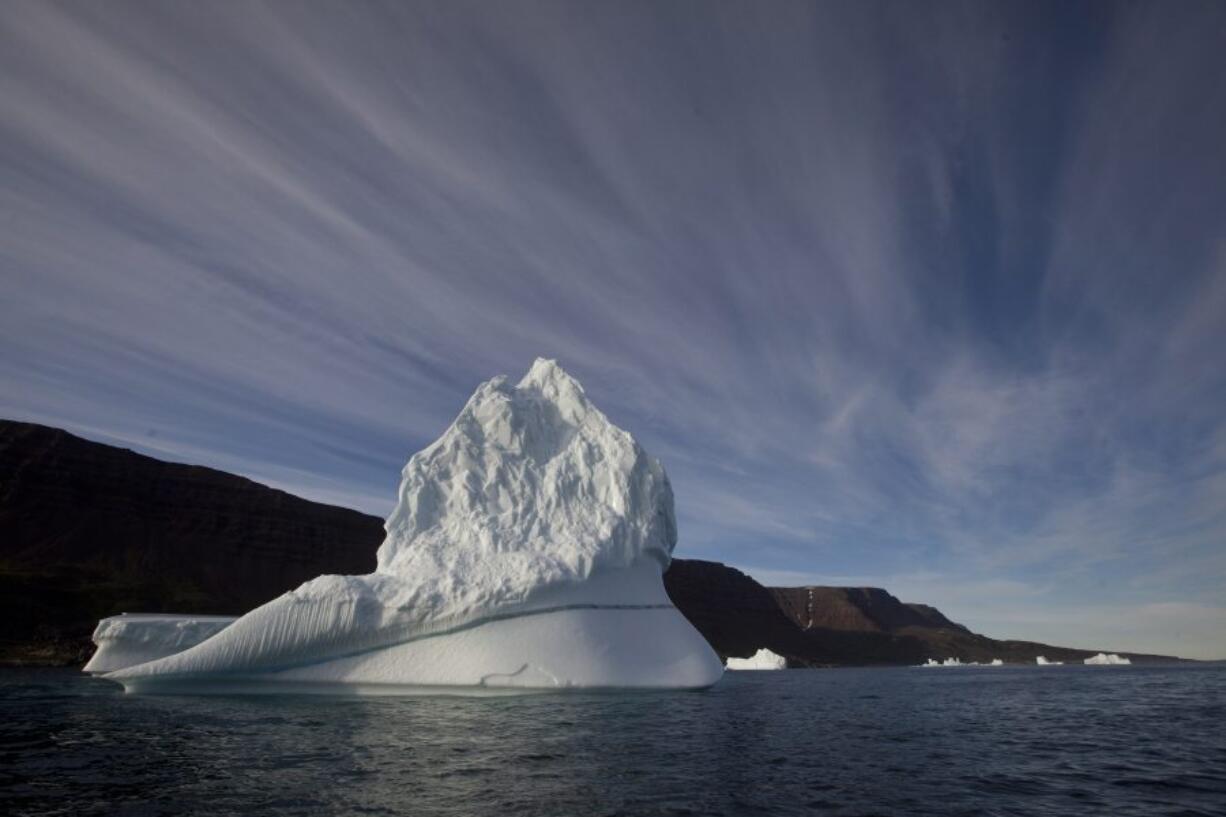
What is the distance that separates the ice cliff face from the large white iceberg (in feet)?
0.18

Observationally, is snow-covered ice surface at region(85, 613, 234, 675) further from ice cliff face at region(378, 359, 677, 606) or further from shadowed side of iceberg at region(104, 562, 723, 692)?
ice cliff face at region(378, 359, 677, 606)

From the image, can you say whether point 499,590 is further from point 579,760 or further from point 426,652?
point 579,760

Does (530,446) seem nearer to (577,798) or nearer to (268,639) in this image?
(268,639)

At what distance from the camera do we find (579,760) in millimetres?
9844

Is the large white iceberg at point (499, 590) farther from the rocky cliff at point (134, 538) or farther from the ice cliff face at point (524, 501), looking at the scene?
the rocky cliff at point (134, 538)

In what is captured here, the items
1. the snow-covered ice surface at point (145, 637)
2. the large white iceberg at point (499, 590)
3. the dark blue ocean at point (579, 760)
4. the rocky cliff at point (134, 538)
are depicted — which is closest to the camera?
the dark blue ocean at point (579, 760)

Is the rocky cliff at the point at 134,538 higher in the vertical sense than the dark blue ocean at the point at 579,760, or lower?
higher

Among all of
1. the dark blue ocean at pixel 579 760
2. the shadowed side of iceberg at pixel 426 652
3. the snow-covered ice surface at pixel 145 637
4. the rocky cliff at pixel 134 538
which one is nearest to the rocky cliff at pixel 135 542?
the rocky cliff at pixel 134 538

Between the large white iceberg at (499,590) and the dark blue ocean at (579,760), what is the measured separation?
1172mm

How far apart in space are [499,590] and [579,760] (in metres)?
10.1

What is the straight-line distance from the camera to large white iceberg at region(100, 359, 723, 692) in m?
18.5

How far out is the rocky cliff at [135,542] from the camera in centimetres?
5766

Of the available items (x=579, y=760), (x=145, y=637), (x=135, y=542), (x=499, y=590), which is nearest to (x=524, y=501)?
(x=499, y=590)

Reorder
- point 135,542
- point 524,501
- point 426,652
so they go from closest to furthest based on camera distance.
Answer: point 426,652
point 524,501
point 135,542
